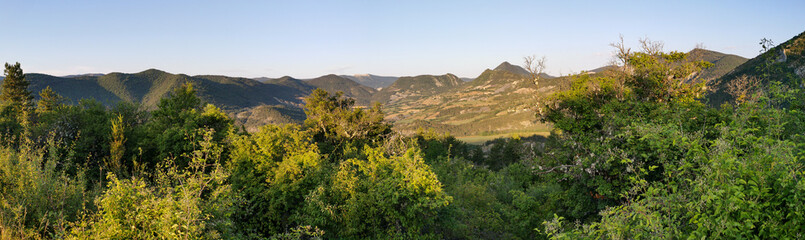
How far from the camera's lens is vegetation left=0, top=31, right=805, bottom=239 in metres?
4.47

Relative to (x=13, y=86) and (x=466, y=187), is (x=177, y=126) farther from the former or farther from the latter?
(x=13, y=86)

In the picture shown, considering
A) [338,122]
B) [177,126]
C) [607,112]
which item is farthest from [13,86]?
[607,112]

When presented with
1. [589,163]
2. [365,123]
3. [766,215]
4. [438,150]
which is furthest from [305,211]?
[438,150]

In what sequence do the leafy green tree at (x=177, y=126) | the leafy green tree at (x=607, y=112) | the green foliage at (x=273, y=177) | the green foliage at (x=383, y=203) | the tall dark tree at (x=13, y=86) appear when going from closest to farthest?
the green foliage at (x=383, y=203)
the leafy green tree at (x=607, y=112)
the green foliage at (x=273, y=177)
the leafy green tree at (x=177, y=126)
the tall dark tree at (x=13, y=86)

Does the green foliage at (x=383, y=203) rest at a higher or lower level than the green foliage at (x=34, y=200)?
lower

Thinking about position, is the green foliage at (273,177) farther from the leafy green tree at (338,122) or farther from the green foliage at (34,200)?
the leafy green tree at (338,122)

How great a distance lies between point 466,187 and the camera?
71.6 ft

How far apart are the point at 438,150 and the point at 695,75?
33999mm

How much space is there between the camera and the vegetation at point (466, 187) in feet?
14.7

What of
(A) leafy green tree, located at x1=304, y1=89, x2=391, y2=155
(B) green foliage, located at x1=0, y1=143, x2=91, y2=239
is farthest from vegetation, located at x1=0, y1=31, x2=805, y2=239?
(A) leafy green tree, located at x1=304, y1=89, x2=391, y2=155

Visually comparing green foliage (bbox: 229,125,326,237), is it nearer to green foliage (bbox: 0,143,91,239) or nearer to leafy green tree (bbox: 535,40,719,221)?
green foliage (bbox: 0,143,91,239)

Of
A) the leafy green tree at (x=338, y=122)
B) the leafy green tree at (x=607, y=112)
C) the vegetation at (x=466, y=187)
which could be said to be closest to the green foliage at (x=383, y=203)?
the vegetation at (x=466, y=187)

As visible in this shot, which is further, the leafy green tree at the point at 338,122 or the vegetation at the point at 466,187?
the leafy green tree at the point at 338,122

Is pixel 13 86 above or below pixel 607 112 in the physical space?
above
